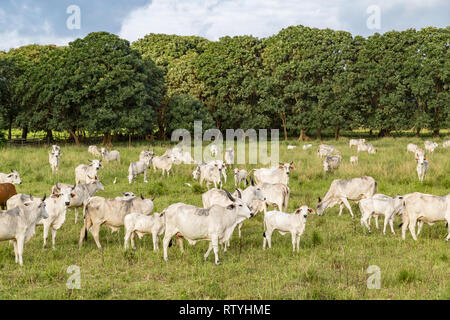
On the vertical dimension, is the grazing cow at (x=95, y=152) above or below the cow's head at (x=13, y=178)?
above

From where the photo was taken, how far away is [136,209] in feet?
35.2

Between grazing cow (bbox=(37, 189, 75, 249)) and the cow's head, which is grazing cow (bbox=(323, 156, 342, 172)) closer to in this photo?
grazing cow (bbox=(37, 189, 75, 249))

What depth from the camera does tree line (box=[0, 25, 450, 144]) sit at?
35125mm

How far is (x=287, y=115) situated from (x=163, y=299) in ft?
148

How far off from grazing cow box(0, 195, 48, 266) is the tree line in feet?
84.4

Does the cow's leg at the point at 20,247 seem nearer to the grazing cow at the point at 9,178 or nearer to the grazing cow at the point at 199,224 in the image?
the grazing cow at the point at 199,224

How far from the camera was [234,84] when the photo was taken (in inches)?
1927

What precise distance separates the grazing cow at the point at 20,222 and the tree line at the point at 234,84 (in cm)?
2574

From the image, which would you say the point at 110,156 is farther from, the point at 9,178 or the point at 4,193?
the point at 4,193

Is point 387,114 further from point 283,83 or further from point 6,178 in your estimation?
point 6,178

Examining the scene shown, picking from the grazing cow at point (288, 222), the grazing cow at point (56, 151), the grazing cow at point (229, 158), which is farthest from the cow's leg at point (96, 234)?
→ the grazing cow at point (229, 158)

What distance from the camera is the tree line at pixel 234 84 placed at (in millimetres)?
35125

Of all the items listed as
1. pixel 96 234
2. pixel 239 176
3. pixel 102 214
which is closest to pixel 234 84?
pixel 239 176
